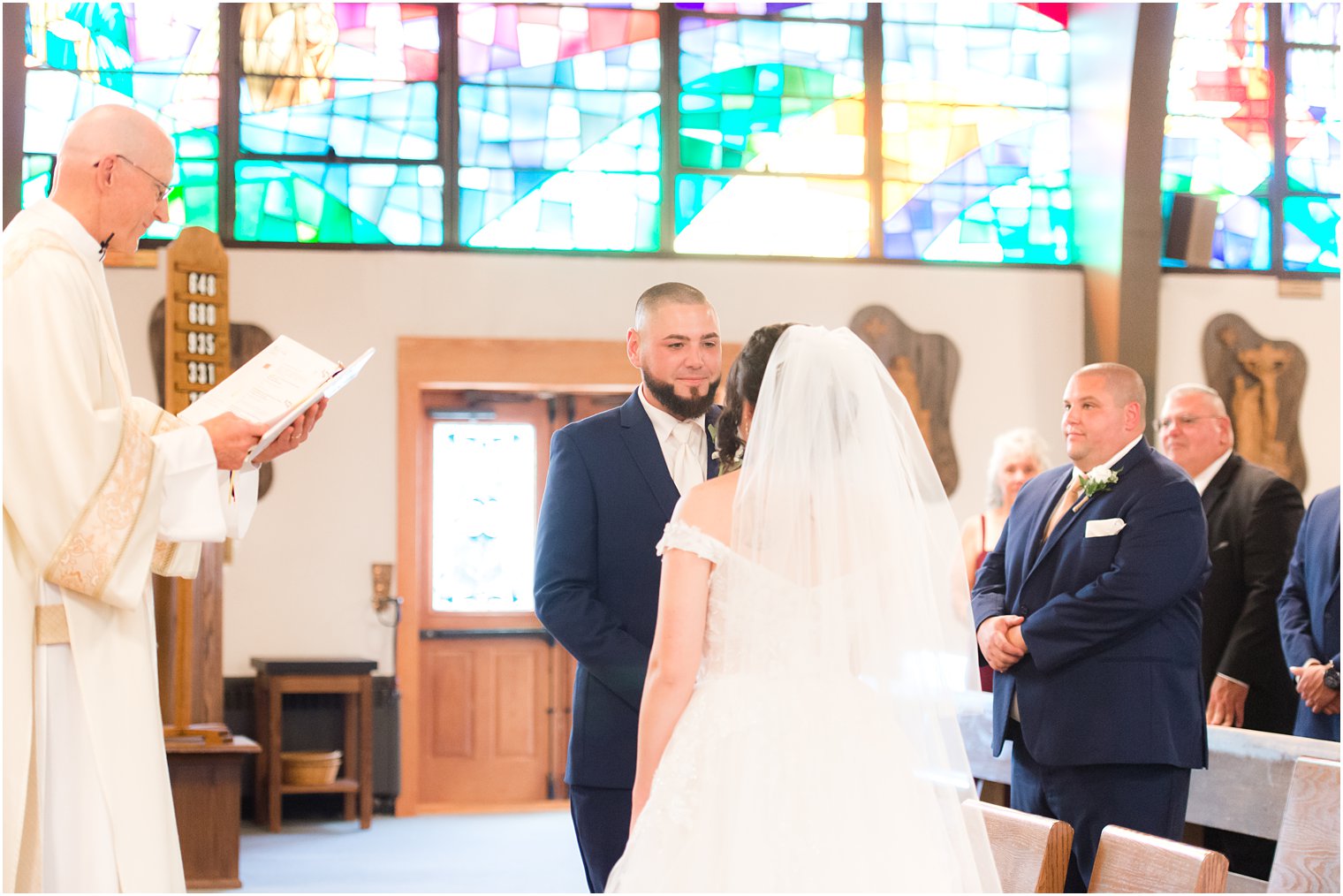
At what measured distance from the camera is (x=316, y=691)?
7.98 meters

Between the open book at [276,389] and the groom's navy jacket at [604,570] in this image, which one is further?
the groom's navy jacket at [604,570]

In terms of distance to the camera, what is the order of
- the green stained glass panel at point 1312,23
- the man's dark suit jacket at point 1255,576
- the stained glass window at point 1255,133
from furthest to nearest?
the green stained glass panel at point 1312,23 < the stained glass window at point 1255,133 < the man's dark suit jacket at point 1255,576

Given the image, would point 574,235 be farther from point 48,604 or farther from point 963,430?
point 48,604

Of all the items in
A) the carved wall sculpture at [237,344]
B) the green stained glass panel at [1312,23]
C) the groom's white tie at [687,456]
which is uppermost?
the green stained glass panel at [1312,23]

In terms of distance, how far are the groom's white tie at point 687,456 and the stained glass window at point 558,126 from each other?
5.69 metres

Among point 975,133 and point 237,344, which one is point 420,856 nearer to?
point 237,344

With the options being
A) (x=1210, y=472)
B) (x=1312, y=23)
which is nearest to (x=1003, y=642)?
(x=1210, y=472)

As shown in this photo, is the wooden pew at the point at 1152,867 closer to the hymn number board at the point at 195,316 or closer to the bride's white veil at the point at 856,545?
the bride's white veil at the point at 856,545

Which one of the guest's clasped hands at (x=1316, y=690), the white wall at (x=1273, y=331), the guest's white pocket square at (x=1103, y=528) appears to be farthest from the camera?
the white wall at (x=1273, y=331)

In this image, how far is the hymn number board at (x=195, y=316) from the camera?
617 cm

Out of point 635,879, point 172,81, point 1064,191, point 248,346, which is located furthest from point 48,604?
point 1064,191

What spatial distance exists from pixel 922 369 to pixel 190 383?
448 cm

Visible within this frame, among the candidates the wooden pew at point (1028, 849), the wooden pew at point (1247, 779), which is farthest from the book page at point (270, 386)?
the wooden pew at point (1247, 779)

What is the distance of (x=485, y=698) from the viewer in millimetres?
8648
